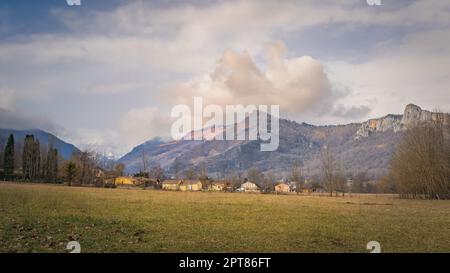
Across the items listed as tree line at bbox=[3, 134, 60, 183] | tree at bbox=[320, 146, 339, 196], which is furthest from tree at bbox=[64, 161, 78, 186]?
tree at bbox=[320, 146, 339, 196]

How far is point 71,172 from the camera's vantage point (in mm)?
98312

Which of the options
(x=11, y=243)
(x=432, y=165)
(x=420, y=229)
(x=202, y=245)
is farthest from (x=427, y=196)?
(x=11, y=243)

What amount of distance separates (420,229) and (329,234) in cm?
745

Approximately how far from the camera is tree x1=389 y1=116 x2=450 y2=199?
282 feet

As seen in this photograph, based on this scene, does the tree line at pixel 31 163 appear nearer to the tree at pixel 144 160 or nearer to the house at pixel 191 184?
the tree at pixel 144 160

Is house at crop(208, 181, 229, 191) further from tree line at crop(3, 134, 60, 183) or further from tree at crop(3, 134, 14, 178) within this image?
tree at crop(3, 134, 14, 178)

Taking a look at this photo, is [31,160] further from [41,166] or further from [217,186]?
[217,186]

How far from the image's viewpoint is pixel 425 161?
87375 mm

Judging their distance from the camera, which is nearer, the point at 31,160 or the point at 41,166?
the point at 31,160

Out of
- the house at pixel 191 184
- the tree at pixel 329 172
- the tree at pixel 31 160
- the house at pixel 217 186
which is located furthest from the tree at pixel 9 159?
the tree at pixel 329 172

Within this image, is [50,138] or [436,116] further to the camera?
[50,138]

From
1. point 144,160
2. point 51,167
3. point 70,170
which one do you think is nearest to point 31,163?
point 51,167
